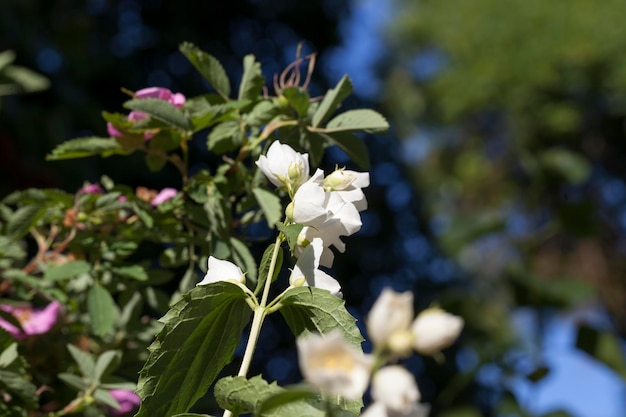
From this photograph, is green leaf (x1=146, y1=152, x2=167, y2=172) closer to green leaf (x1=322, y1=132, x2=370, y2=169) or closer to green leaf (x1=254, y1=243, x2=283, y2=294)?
green leaf (x1=322, y1=132, x2=370, y2=169)

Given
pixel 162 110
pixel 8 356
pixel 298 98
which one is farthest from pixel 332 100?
pixel 8 356

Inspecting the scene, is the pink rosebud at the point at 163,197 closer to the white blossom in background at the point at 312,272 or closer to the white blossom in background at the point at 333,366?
the white blossom in background at the point at 312,272

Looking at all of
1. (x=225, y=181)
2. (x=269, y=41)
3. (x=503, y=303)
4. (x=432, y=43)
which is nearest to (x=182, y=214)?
(x=225, y=181)

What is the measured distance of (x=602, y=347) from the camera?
1.23 meters

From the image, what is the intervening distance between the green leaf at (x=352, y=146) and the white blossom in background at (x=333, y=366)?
435 millimetres

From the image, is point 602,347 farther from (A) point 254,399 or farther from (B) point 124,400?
(A) point 254,399

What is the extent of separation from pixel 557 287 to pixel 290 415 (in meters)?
1.10

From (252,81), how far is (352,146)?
11 cm

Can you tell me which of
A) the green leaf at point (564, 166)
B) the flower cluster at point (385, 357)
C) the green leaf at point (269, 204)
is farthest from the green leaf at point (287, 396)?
the green leaf at point (564, 166)

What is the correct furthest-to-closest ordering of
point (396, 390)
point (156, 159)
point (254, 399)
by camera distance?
point (156, 159), point (254, 399), point (396, 390)

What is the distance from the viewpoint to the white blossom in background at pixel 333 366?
296mm

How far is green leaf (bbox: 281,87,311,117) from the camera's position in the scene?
2.29ft

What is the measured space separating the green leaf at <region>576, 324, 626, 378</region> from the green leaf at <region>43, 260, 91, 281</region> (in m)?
0.81

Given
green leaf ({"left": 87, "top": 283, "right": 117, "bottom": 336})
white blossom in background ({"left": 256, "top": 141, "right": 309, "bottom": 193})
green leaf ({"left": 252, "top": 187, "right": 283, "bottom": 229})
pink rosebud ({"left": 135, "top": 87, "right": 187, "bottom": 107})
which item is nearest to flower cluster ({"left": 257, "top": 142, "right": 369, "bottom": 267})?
white blossom in background ({"left": 256, "top": 141, "right": 309, "bottom": 193})
